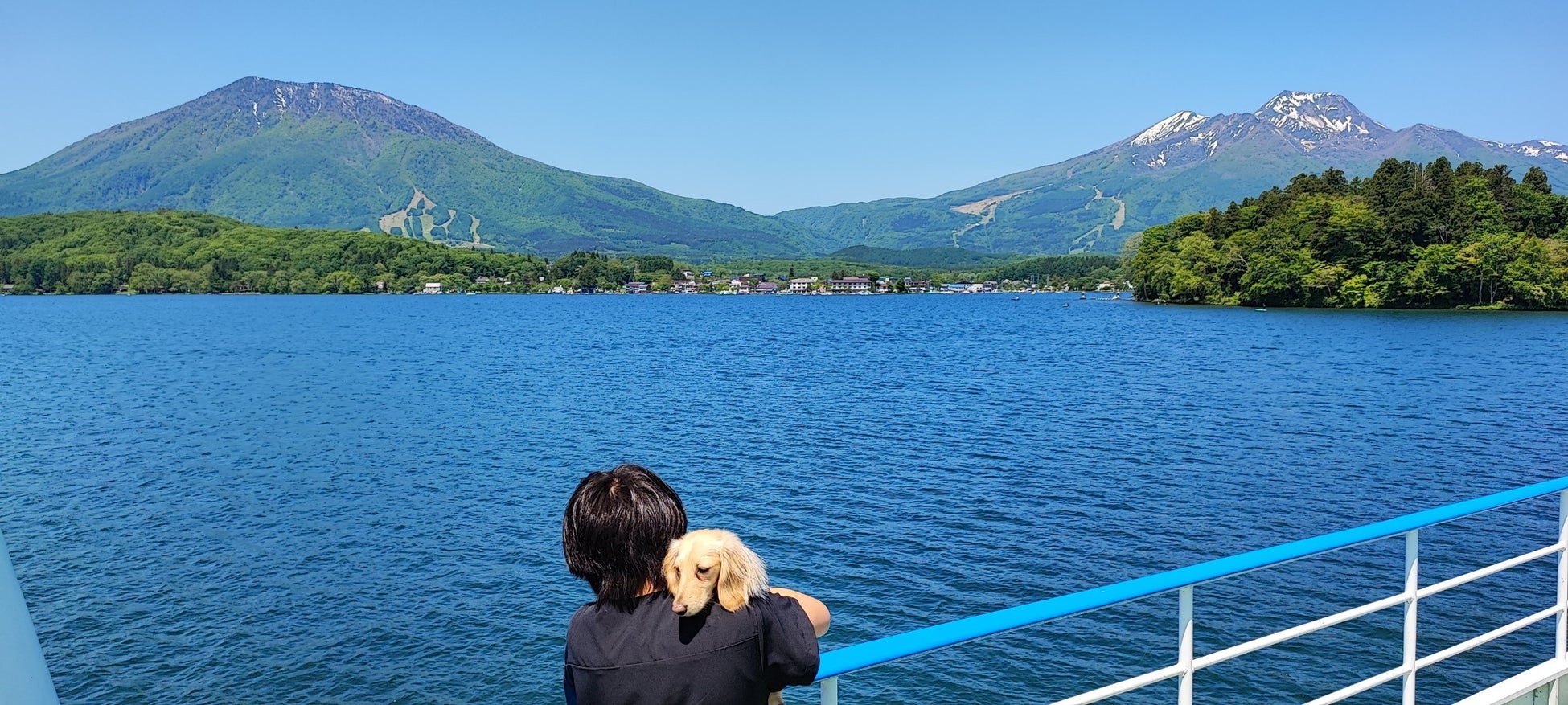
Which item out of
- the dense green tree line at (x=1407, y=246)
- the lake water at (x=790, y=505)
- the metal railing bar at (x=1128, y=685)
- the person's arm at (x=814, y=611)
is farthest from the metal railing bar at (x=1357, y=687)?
the dense green tree line at (x=1407, y=246)

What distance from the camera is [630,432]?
1244 inches

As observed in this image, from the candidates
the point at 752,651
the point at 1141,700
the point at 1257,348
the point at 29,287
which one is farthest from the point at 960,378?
the point at 29,287

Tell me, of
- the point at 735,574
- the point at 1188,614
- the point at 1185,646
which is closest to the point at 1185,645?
the point at 1185,646

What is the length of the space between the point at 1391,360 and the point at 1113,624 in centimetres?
4529

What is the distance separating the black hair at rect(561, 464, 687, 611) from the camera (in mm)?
2490

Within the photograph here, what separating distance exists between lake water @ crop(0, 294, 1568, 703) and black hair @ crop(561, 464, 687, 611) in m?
11.3

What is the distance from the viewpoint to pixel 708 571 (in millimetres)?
2305

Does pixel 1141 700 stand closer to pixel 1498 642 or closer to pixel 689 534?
pixel 1498 642

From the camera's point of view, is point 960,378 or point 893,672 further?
point 960,378

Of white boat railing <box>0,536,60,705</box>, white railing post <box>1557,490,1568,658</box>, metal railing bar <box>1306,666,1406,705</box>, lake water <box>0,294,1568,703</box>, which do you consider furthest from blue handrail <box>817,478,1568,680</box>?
lake water <box>0,294,1568,703</box>

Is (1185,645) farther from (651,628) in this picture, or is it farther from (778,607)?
(651,628)

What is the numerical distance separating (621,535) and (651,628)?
0.76 ft

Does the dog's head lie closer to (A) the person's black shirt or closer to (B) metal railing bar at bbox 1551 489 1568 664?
(A) the person's black shirt

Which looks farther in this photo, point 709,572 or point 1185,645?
point 1185,645
